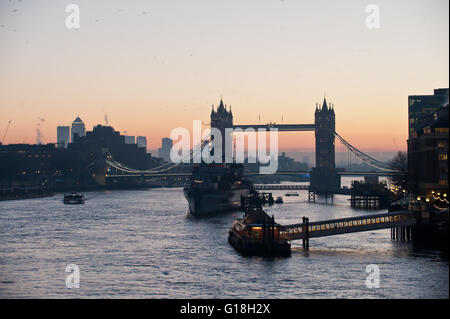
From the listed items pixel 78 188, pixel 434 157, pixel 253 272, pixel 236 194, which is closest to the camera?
pixel 253 272

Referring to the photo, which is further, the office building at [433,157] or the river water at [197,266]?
the office building at [433,157]

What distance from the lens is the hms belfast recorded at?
93537mm

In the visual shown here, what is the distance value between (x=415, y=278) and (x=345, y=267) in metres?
5.62

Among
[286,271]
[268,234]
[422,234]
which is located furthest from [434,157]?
[286,271]

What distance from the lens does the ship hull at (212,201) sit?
9238 centimetres

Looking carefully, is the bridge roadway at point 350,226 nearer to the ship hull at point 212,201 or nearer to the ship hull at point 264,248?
the ship hull at point 264,248

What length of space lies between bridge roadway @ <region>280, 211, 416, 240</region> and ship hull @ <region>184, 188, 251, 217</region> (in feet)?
131

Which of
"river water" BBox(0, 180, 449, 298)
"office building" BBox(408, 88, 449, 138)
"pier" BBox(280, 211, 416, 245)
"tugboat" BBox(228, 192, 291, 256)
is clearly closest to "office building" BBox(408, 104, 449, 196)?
"river water" BBox(0, 180, 449, 298)

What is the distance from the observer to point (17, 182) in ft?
584

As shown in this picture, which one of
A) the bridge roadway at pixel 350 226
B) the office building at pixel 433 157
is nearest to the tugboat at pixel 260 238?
the bridge roadway at pixel 350 226

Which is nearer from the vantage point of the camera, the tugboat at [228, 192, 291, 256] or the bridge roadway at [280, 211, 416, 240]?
the tugboat at [228, 192, 291, 256]

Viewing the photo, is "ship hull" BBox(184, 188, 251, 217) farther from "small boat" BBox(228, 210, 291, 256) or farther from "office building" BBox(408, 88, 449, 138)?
"office building" BBox(408, 88, 449, 138)

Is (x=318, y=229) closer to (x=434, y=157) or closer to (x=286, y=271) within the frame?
(x=286, y=271)

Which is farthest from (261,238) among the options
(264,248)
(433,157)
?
(433,157)
